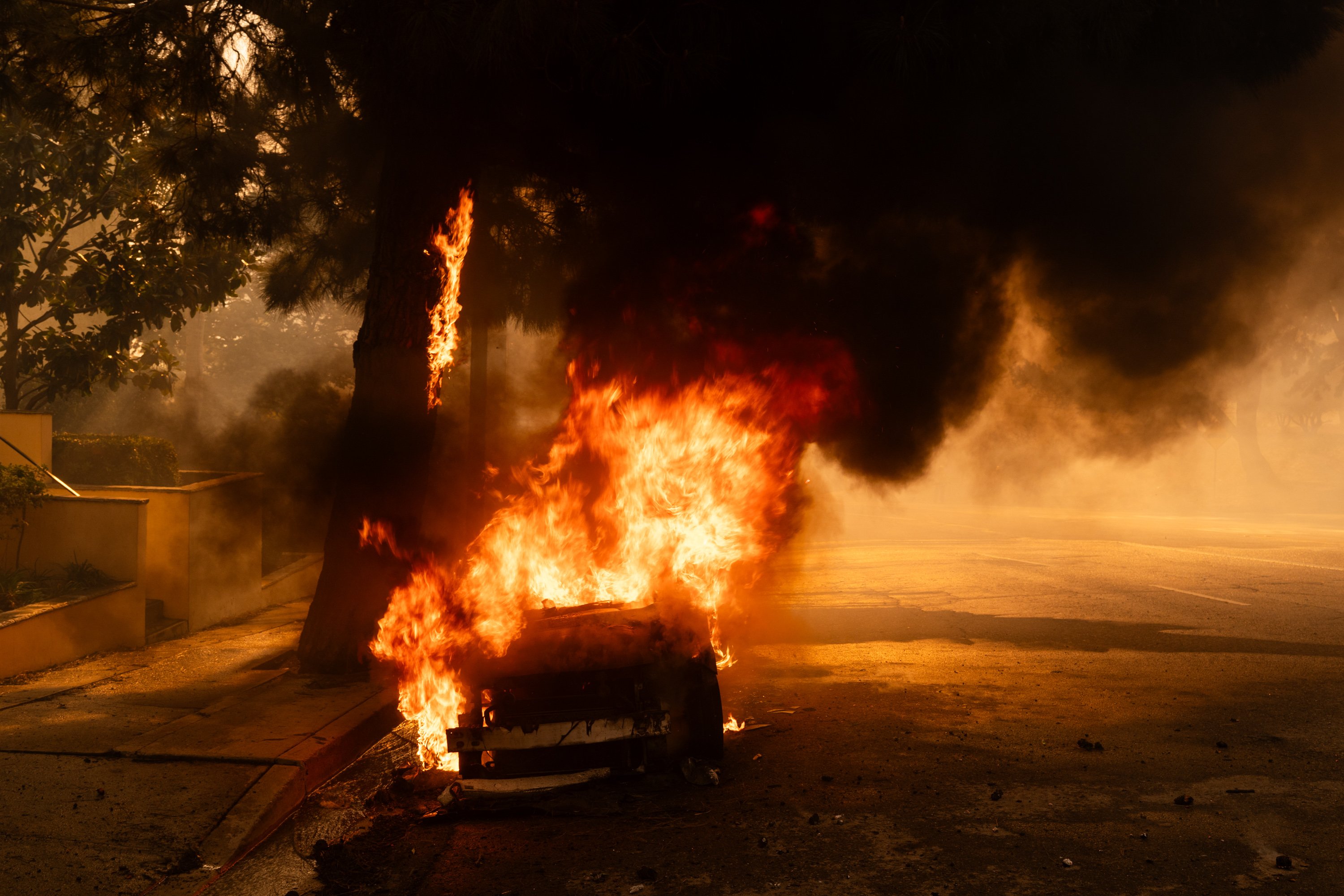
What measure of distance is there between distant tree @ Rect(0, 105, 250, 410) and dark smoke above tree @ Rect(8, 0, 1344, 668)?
3.71 meters

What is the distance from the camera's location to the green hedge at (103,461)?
506 inches

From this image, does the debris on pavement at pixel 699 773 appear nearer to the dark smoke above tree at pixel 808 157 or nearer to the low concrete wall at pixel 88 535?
the dark smoke above tree at pixel 808 157

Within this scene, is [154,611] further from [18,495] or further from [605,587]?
[605,587]

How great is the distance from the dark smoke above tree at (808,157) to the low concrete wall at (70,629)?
6.96ft

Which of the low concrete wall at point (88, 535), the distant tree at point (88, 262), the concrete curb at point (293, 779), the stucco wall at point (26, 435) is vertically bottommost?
the concrete curb at point (293, 779)

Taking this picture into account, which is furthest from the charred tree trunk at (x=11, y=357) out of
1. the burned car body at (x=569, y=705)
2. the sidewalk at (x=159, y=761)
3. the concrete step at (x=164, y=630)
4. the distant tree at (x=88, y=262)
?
the burned car body at (x=569, y=705)

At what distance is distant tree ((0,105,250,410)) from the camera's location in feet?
42.2

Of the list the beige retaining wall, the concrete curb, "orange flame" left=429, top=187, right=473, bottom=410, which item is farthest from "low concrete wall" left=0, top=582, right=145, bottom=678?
"orange flame" left=429, top=187, right=473, bottom=410

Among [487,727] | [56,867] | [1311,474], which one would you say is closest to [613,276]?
[487,727]

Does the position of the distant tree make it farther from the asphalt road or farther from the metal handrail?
the asphalt road

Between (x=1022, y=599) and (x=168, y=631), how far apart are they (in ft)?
30.2

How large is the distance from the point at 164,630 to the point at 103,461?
407 centimetres

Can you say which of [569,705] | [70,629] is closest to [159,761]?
[569,705]

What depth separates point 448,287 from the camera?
8453 millimetres
